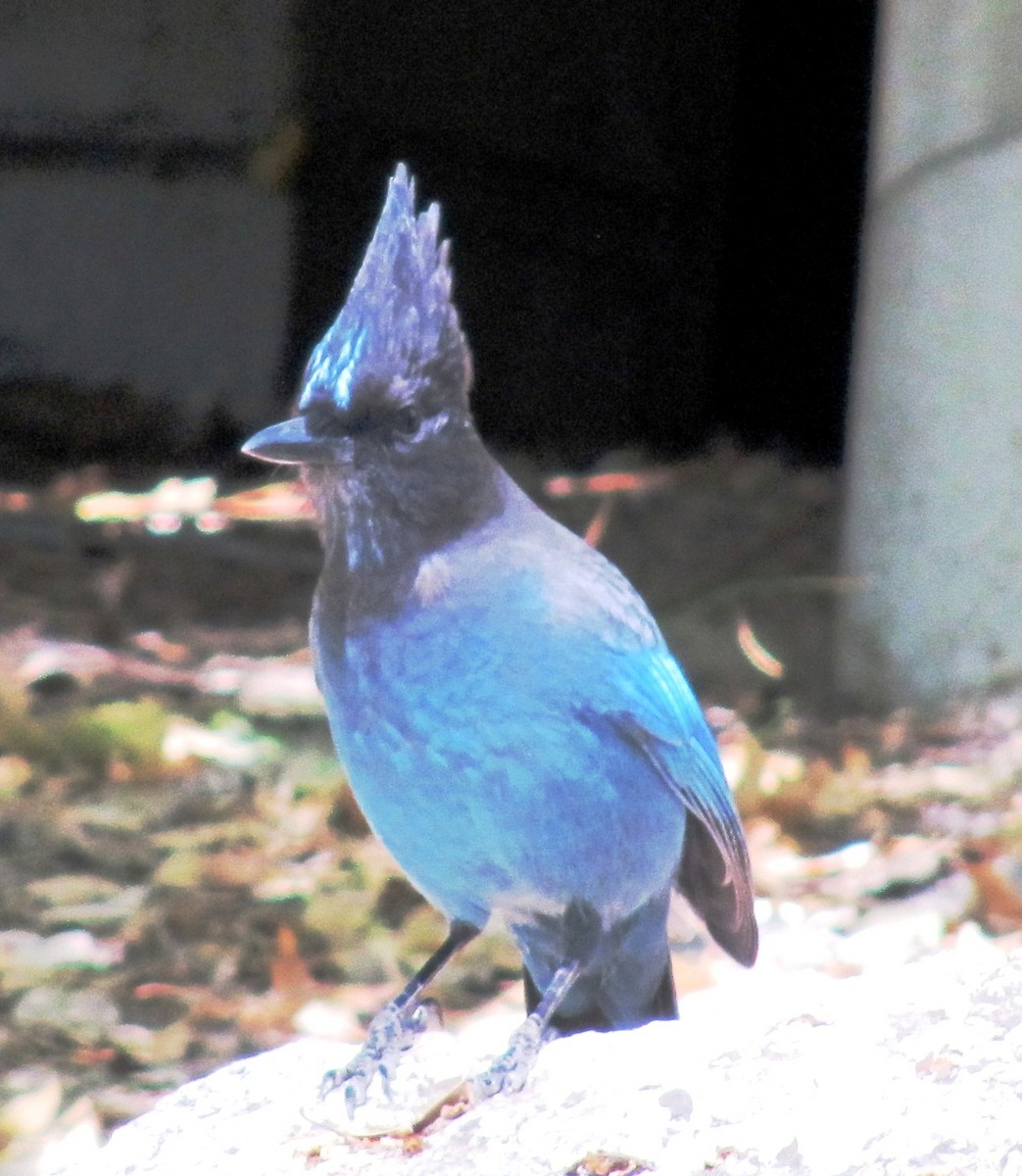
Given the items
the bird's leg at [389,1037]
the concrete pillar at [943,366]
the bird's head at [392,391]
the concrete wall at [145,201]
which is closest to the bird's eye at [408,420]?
the bird's head at [392,391]

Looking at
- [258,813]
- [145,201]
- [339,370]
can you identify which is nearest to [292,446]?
[339,370]

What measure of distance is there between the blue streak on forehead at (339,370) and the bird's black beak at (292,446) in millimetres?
31

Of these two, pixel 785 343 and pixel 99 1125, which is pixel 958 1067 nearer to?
pixel 99 1125

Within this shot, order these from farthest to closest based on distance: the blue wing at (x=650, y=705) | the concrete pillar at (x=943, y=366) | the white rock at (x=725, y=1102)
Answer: the concrete pillar at (x=943, y=366), the blue wing at (x=650, y=705), the white rock at (x=725, y=1102)

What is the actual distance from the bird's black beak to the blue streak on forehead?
0.10ft

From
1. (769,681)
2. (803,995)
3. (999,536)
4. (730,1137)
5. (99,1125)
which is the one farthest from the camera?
(769,681)

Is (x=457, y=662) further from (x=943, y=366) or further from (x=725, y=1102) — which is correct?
(x=943, y=366)

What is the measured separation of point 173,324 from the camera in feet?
18.8

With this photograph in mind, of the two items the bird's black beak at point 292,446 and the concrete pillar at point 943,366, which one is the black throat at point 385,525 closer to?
the bird's black beak at point 292,446

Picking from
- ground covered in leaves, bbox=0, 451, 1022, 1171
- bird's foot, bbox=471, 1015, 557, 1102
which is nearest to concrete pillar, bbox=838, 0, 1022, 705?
ground covered in leaves, bbox=0, 451, 1022, 1171

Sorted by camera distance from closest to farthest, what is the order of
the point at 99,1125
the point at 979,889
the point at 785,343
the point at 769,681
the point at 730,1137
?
the point at 730,1137, the point at 99,1125, the point at 979,889, the point at 769,681, the point at 785,343

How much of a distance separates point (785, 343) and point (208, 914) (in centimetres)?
396

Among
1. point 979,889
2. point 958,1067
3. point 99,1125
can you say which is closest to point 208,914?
point 99,1125

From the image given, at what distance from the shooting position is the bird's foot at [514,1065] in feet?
5.57
